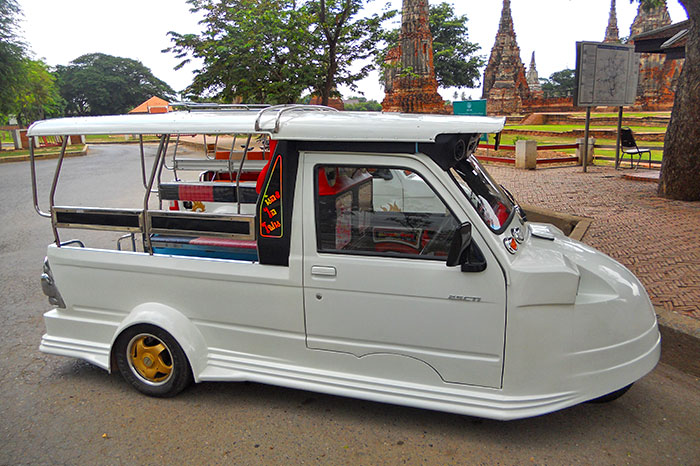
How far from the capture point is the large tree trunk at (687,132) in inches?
358

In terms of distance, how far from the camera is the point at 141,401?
3.68m

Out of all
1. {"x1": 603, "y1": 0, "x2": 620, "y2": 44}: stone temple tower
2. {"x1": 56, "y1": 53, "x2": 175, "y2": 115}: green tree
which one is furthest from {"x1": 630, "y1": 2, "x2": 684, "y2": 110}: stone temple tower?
{"x1": 56, "y1": 53, "x2": 175, "y2": 115}: green tree

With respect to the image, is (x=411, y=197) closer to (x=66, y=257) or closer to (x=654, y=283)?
(x=66, y=257)

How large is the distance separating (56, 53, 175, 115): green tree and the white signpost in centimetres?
7277

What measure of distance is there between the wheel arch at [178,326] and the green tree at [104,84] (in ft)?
264

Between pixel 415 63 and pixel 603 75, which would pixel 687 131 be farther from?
pixel 415 63

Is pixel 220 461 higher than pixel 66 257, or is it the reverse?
pixel 66 257

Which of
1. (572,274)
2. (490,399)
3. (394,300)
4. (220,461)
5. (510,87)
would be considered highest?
(510,87)

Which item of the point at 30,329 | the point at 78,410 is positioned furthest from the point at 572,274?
the point at 30,329

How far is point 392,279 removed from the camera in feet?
10.1

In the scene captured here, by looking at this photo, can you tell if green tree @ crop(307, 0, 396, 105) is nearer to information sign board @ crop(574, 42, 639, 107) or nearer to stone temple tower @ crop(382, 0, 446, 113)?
information sign board @ crop(574, 42, 639, 107)

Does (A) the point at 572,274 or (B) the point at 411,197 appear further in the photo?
(B) the point at 411,197

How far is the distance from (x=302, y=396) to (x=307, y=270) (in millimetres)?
1057

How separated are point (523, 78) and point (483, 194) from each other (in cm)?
4730
